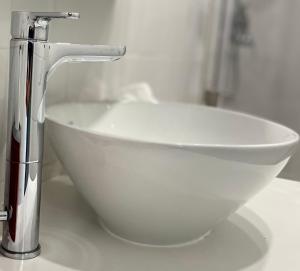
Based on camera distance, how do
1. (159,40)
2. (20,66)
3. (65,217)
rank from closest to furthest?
(20,66) < (65,217) < (159,40)

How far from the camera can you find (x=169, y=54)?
121 cm

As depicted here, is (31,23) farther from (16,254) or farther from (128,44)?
(128,44)

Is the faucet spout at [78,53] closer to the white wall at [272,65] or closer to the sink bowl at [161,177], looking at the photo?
the sink bowl at [161,177]

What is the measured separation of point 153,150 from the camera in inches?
21.0

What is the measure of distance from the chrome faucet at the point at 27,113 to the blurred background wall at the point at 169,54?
16 cm

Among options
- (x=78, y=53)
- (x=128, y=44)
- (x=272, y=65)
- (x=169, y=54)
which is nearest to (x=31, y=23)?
(x=78, y=53)

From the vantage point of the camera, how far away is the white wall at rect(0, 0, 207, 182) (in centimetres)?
79

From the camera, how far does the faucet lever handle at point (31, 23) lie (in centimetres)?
51

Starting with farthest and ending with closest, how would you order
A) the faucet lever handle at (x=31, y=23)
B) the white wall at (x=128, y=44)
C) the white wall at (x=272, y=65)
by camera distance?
the white wall at (x=272, y=65), the white wall at (x=128, y=44), the faucet lever handle at (x=31, y=23)

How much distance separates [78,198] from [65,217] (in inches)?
3.2

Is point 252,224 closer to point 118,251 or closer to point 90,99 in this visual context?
point 118,251

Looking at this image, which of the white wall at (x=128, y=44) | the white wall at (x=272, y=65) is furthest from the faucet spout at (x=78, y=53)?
the white wall at (x=272, y=65)

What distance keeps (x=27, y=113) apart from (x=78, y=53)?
3.3 inches

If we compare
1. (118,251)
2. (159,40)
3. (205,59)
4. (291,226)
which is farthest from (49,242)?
(205,59)
